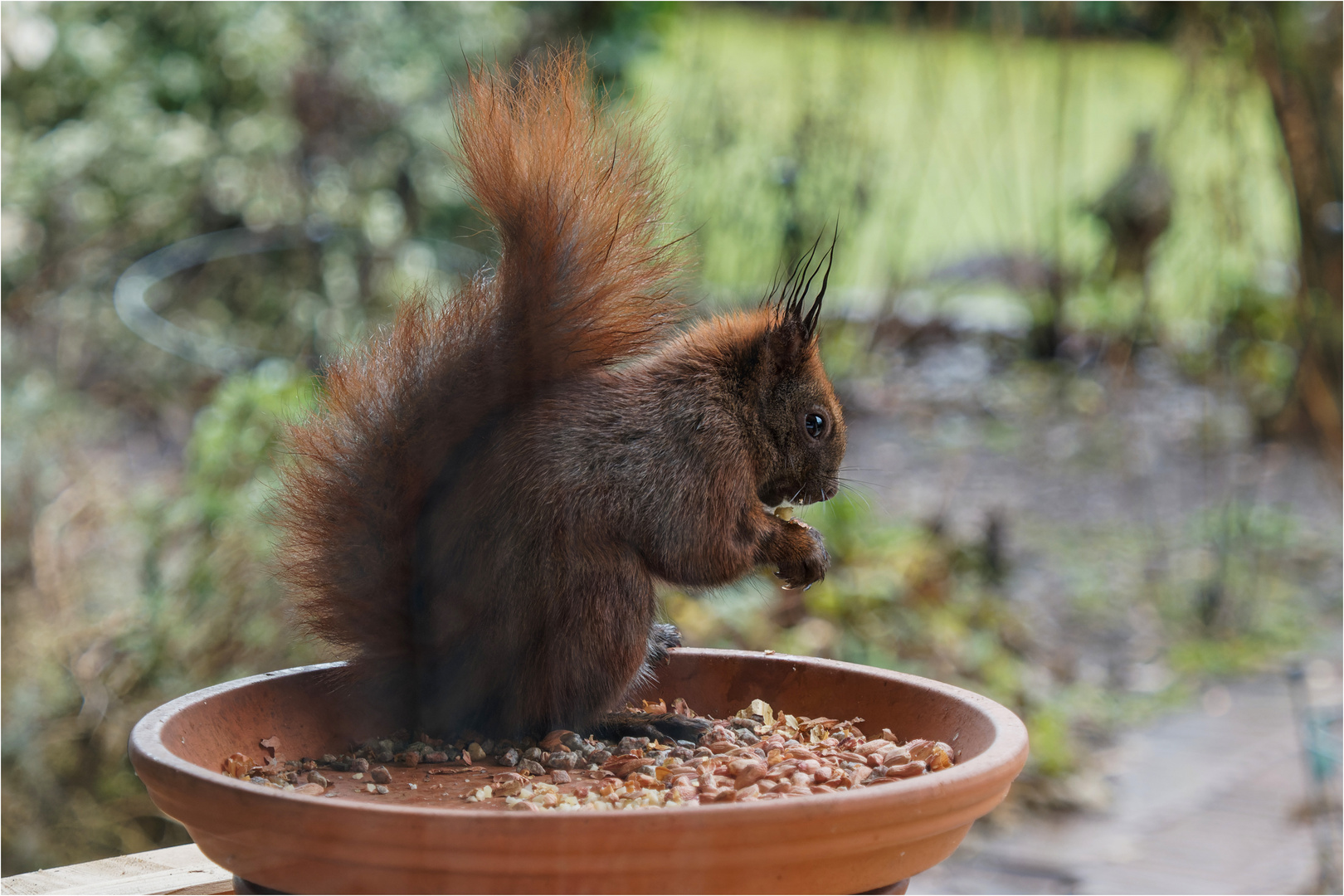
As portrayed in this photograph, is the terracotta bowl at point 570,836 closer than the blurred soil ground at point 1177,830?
Yes

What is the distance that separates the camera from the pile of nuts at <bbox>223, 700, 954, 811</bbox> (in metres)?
0.81

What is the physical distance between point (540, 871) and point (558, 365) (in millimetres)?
399

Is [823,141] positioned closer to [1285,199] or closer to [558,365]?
[1285,199]

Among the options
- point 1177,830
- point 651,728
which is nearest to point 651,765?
point 651,728

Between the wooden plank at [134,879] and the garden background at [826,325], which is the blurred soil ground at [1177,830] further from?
the wooden plank at [134,879]

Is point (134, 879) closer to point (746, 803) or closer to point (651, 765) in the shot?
point (651, 765)

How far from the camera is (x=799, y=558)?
1.00 meters

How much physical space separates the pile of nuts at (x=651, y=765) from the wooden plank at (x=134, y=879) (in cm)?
17

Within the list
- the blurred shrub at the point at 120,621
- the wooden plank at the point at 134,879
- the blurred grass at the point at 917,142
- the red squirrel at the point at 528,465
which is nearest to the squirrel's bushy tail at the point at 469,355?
the red squirrel at the point at 528,465

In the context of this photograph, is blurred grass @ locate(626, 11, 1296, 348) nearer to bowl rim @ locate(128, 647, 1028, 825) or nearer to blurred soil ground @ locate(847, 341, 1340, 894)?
blurred soil ground @ locate(847, 341, 1340, 894)

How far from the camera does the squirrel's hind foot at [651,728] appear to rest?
3.26ft

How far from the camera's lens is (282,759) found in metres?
0.97

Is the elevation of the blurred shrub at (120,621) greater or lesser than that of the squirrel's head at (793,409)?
lesser

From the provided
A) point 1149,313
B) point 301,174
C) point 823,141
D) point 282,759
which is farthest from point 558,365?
point 1149,313
